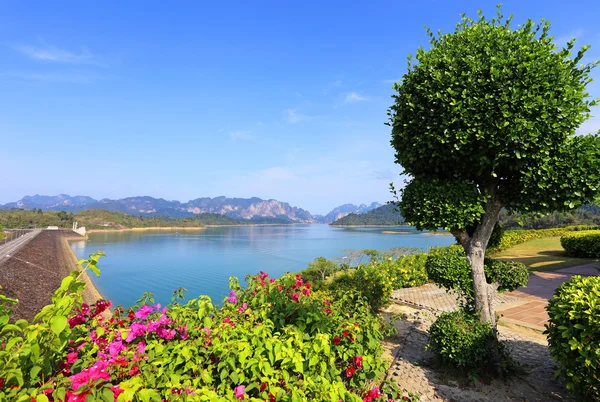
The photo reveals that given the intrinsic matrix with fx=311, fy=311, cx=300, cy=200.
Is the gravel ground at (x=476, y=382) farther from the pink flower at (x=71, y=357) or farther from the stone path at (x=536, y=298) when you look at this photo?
the pink flower at (x=71, y=357)

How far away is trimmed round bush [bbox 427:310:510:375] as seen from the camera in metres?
4.90

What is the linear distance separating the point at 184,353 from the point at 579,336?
14.6 feet

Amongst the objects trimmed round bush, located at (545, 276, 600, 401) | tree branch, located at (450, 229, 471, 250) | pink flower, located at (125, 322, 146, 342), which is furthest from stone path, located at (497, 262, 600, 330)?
pink flower, located at (125, 322, 146, 342)

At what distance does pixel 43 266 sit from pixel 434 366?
31710 mm

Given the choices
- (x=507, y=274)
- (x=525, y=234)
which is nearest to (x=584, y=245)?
(x=525, y=234)

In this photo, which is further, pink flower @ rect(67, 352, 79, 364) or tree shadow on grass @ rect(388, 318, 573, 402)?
tree shadow on grass @ rect(388, 318, 573, 402)

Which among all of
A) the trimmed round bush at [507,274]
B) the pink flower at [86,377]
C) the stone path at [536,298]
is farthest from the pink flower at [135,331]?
the stone path at [536,298]

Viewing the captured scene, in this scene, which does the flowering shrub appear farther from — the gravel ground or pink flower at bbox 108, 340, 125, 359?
the gravel ground

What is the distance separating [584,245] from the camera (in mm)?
17781

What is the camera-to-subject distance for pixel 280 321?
3.90 meters

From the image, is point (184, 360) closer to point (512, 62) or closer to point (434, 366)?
point (434, 366)

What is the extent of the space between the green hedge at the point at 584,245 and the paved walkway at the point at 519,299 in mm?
4499

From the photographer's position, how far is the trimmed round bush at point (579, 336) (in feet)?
11.4

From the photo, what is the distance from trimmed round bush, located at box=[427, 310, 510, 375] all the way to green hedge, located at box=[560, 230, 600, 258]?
17.8 m
